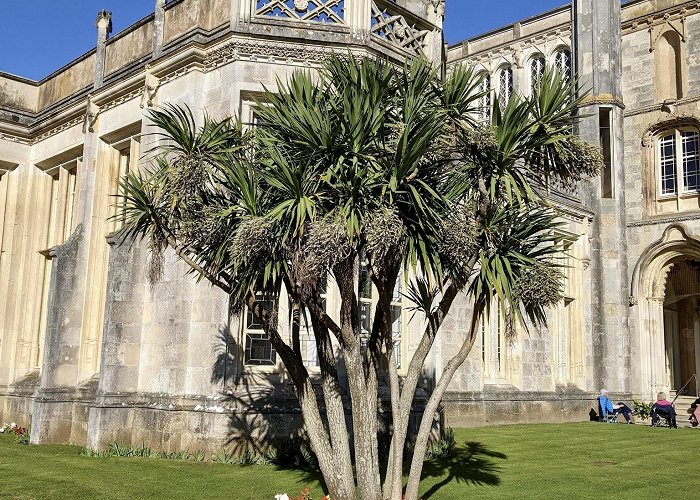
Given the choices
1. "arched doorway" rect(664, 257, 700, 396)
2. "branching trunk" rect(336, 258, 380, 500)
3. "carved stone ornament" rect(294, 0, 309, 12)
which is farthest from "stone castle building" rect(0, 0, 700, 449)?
"branching trunk" rect(336, 258, 380, 500)

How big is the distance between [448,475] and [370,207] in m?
5.14

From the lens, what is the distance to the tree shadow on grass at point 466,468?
35.7ft

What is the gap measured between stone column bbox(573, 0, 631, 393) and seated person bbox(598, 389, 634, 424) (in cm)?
115

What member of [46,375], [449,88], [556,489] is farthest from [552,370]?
[449,88]

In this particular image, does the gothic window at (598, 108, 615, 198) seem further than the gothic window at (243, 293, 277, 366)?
Yes

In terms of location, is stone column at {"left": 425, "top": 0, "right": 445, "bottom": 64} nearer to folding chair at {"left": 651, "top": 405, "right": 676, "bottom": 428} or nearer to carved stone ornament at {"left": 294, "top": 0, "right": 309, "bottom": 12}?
carved stone ornament at {"left": 294, "top": 0, "right": 309, "bottom": 12}

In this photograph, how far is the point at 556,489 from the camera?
1052 cm

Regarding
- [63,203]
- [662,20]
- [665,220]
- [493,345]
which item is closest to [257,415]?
[63,203]

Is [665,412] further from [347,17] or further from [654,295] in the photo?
[347,17]

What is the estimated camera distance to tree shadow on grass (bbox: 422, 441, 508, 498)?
35.7 ft

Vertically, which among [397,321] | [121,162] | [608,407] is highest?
[121,162]

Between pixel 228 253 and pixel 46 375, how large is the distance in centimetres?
785

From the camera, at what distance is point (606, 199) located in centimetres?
2617

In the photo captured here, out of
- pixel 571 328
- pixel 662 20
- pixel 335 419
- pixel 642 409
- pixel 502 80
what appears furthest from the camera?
pixel 502 80
